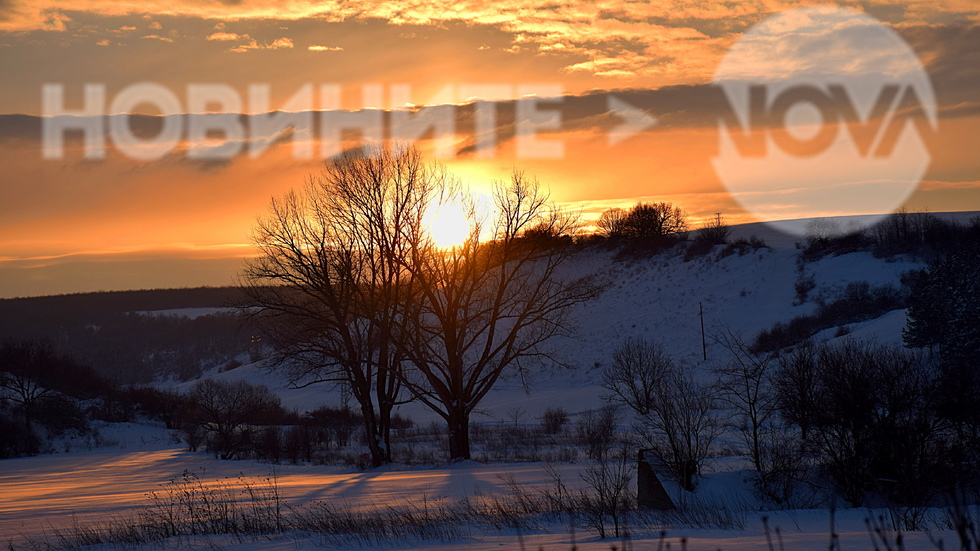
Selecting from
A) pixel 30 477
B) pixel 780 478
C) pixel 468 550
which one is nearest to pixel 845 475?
pixel 780 478

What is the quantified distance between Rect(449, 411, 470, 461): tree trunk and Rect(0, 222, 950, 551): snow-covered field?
4.85 ft

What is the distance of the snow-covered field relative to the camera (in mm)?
12606

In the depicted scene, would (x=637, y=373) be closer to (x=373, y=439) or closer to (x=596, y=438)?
(x=596, y=438)

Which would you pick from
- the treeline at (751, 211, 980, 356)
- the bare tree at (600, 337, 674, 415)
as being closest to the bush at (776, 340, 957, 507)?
the treeline at (751, 211, 980, 356)

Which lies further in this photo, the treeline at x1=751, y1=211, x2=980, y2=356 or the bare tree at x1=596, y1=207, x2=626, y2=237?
the bare tree at x1=596, y1=207, x2=626, y2=237

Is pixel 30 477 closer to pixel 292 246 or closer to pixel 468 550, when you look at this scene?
pixel 292 246

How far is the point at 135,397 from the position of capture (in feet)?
186

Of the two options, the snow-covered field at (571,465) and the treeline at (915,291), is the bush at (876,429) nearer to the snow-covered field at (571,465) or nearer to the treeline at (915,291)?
the snow-covered field at (571,465)

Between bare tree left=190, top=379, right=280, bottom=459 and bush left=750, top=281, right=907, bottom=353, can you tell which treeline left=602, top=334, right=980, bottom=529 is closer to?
bare tree left=190, top=379, right=280, bottom=459

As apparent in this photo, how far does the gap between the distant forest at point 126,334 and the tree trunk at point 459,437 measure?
8423 cm

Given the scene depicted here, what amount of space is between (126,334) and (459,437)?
12184 cm

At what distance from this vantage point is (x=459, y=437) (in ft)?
92.1

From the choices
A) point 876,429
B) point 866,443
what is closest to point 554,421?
point 866,443

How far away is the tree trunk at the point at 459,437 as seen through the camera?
28.0 metres
